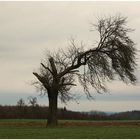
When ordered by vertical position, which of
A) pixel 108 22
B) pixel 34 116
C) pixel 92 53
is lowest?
pixel 34 116

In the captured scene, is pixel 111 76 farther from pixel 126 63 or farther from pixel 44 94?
pixel 44 94

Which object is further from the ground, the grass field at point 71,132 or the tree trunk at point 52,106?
the tree trunk at point 52,106

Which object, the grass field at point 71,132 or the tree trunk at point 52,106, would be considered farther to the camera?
the tree trunk at point 52,106

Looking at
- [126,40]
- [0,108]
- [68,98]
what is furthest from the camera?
[0,108]

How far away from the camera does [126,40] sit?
118ft

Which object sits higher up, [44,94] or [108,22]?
[108,22]

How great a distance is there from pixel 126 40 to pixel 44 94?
1089 cm

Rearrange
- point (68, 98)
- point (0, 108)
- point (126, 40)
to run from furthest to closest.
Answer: point (0, 108) < point (68, 98) < point (126, 40)

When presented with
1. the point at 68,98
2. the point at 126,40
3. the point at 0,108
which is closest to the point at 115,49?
the point at 126,40

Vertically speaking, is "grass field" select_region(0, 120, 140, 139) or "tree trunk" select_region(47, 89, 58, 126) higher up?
"tree trunk" select_region(47, 89, 58, 126)

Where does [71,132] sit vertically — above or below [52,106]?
below

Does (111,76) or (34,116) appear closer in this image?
(111,76)

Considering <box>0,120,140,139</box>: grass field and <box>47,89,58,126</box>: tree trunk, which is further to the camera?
<box>47,89,58,126</box>: tree trunk

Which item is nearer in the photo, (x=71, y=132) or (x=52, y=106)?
(x=71, y=132)
